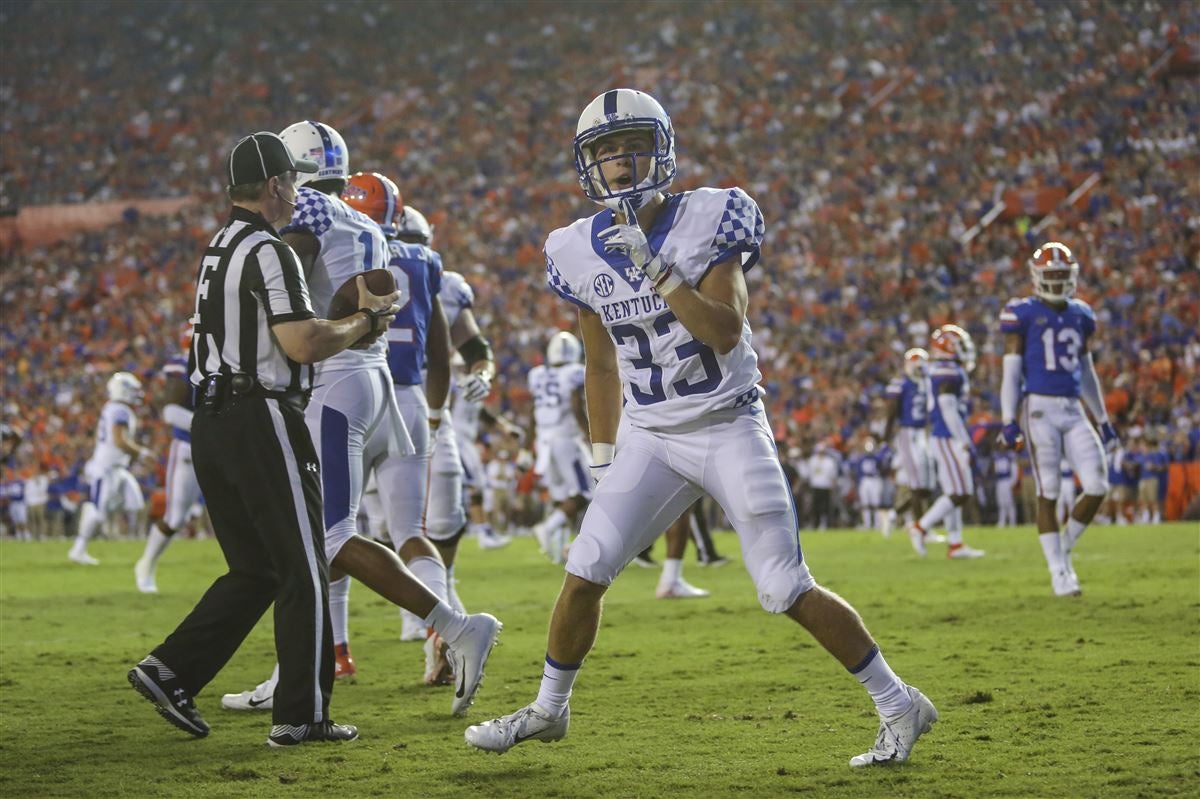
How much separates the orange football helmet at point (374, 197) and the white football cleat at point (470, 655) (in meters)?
2.11

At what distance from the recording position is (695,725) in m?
5.24

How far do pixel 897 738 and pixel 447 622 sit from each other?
6.04 ft

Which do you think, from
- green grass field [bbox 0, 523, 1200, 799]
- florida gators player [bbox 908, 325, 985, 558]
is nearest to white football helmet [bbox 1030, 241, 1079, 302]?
green grass field [bbox 0, 523, 1200, 799]

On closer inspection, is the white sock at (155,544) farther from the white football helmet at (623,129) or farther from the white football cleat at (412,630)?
the white football helmet at (623,129)

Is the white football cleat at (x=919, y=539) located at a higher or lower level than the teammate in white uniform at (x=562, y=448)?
→ lower

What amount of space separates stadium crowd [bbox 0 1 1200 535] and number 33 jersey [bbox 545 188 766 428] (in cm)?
1613

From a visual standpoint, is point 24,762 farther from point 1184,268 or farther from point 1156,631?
point 1184,268

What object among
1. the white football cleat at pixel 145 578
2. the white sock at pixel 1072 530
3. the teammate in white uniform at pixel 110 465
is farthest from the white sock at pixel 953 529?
the teammate in white uniform at pixel 110 465

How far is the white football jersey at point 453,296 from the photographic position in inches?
310

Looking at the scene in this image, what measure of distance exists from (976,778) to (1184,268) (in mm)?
19761

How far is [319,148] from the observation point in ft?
20.3

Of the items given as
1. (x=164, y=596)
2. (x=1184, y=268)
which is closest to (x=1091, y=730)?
(x=164, y=596)

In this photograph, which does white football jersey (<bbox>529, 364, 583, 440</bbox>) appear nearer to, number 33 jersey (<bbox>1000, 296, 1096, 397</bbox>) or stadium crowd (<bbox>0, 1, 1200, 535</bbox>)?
number 33 jersey (<bbox>1000, 296, 1096, 397</bbox>)

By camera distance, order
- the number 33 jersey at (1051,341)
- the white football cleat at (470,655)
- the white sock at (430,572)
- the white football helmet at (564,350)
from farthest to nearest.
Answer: the white football helmet at (564,350) < the number 33 jersey at (1051,341) < the white sock at (430,572) < the white football cleat at (470,655)
